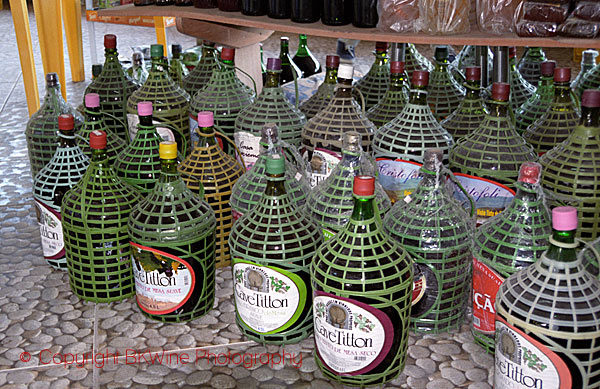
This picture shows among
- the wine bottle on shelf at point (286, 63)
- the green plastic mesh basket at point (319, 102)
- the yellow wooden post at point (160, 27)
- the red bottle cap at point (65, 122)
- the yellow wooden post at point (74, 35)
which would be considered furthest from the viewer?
the yellow wooden post at point (74, 35)

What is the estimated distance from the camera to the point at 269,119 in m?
1.88

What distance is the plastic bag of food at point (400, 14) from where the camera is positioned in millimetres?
1642

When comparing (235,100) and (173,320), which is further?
(235,100)

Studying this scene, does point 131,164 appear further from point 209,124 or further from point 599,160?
point 599,160

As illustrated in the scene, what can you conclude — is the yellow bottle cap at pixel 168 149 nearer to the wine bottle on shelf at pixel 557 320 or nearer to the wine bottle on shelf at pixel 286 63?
the wine bottle on shelf at pixel 557 320

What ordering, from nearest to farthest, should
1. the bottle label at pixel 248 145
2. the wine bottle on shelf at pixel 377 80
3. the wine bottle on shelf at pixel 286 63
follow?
1. the bottle label at pixel 248 145
2. the wine bottle on shelf at pixel 377 80
3. the wine bottle on shelf at pixel 286 63

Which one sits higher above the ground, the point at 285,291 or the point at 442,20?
the point at 442,20

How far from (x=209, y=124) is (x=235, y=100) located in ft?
1.10

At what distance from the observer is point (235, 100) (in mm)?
2037

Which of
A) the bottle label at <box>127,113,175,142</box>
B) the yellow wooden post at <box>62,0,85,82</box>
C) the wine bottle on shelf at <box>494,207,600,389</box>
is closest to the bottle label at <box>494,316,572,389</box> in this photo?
the wine bottle on shelf at <box>494,207,600,389</box>

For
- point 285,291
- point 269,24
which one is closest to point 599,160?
point 285,291

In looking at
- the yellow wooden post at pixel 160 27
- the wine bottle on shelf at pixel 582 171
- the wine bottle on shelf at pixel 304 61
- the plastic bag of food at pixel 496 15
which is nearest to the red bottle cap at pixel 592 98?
the wine bottle on shelf at pixel 582 171

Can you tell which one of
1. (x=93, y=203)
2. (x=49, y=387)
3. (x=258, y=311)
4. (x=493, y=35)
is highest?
(x=493, y=35)

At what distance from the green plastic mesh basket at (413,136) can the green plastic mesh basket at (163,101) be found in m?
0.67
